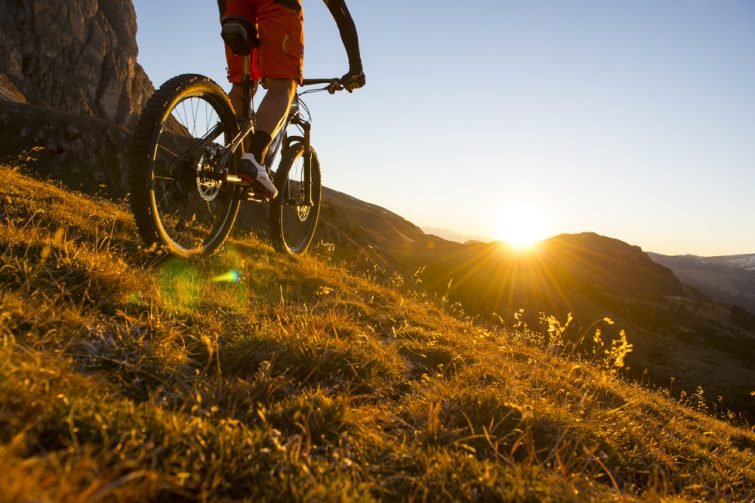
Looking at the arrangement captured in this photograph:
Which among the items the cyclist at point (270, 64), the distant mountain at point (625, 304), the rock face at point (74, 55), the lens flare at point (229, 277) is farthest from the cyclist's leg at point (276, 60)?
the rock face at point (74, 55)

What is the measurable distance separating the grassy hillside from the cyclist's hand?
3.17m

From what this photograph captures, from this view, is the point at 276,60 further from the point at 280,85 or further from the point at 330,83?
the point at 330,83

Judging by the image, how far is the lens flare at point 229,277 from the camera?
4444 millimetres

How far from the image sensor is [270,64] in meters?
4.34

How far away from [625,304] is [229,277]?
113 metres

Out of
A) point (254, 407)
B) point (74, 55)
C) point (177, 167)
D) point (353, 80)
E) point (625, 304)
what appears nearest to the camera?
point (254, 407)

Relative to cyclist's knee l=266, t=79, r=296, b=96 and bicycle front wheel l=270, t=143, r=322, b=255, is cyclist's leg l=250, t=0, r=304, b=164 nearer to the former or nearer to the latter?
cyclist's knee l=266, t=79, r=296, b=96

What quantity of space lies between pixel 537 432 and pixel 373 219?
12554 cm

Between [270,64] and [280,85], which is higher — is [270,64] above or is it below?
above

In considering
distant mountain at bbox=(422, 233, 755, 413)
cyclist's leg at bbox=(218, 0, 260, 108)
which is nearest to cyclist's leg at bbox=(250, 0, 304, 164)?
cyclist's leg at bbox=(218, 0, 260, 108)

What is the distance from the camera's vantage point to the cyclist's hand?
20.1 ft

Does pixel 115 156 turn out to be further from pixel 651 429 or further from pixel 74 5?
pixel 74 5

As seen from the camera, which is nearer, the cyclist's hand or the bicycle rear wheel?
the bicycle rear wheel

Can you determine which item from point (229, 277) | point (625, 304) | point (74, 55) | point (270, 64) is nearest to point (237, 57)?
point (270, 64)
